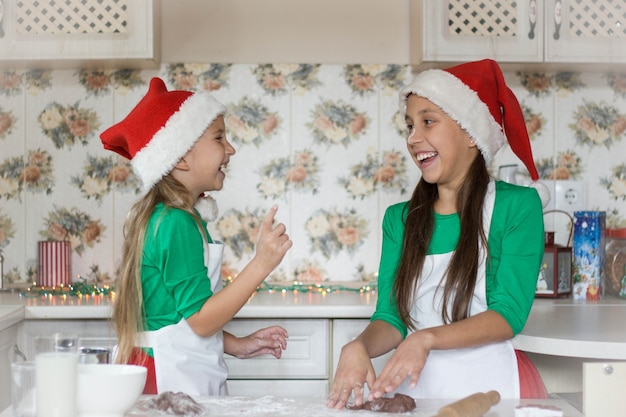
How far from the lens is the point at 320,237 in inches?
115

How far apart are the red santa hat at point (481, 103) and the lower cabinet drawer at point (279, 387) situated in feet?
2.60

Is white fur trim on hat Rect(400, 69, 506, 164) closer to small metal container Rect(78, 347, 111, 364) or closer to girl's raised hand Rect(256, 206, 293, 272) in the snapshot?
girl's raised hand Rect(256, 206, 293, 272)

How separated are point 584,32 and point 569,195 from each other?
565 millimetres

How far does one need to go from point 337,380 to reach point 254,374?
2.93 ft

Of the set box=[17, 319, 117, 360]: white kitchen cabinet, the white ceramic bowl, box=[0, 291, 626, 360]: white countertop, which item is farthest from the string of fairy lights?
the white ceramic bowl

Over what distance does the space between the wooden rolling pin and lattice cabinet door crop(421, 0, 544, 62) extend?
1500 mm

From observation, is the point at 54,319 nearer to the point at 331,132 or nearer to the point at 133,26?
the point at 133,26

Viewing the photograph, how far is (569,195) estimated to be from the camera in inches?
116

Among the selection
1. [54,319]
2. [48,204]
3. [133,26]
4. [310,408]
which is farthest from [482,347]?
[48,204]

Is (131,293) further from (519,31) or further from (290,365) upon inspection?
(519,31)

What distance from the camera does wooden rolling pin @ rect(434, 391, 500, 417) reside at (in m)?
1.20

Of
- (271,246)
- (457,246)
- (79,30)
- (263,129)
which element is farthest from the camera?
(263,129)

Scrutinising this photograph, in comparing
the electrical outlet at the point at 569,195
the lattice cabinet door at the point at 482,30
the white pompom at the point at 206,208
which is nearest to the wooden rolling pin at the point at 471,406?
the white pompom at the point at 206,208

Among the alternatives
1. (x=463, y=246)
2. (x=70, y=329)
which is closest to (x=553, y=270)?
(x=463, y=246)
